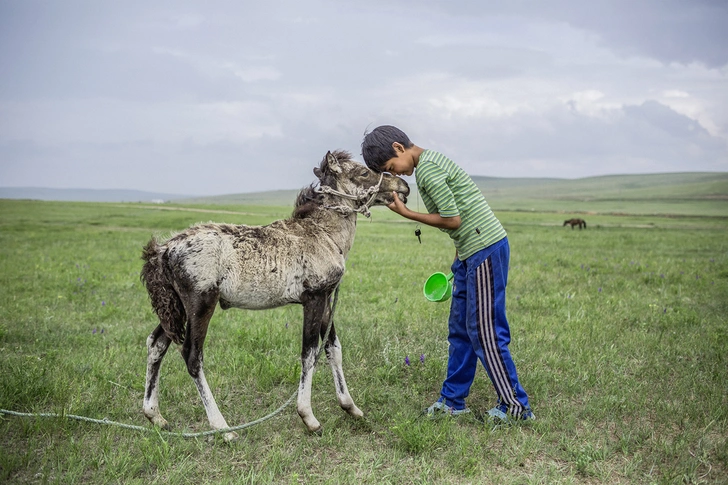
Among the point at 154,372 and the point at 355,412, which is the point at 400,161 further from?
the point at 154,372

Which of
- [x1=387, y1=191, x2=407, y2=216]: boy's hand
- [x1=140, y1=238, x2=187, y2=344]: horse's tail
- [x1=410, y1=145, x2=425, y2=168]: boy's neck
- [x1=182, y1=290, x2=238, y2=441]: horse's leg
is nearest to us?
[x1=182, y1=290, x2=238, y2=441]: horse's leg

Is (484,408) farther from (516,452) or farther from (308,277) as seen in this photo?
(308,277)

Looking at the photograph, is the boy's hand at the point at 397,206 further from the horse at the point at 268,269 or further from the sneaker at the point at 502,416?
the sneaker at the point at 502,416

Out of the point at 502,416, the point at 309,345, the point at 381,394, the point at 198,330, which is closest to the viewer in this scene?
the point at 198,330

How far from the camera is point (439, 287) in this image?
20.8 ft

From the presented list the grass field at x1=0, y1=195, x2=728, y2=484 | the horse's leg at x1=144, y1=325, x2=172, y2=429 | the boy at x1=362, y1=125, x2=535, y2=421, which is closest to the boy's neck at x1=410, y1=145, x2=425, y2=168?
the boy at x1=362, y1=125, x2=535, y2=421

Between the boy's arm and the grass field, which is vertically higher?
the boy's arm

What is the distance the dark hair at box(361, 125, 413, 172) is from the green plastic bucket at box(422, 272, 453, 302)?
4.89 feet

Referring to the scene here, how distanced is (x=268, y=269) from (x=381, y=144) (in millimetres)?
1581

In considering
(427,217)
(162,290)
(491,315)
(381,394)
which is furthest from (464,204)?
(162,290)

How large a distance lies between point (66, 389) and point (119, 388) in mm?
541

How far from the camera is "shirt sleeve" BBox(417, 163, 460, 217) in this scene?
16.8 feet

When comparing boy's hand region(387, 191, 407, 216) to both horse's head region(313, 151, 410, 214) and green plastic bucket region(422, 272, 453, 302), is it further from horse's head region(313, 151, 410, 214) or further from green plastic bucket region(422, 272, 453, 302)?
green plastic bucket region(422, 272, 453, 302)

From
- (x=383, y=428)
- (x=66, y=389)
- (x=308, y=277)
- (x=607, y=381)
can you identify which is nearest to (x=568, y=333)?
(x=607, y=381)
